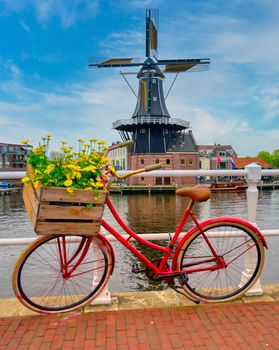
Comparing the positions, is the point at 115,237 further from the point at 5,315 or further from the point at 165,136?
the point at 165,136

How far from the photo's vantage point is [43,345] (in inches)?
74.2

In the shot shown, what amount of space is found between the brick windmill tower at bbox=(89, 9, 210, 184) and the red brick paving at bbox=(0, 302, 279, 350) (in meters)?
36.3

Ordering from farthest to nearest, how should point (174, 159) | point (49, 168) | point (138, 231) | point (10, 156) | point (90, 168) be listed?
point (10, 156)
point (174, 159)
point (138, 231)
point (90, 168)
point (49, 168)

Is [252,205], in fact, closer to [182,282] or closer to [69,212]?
[182,282]

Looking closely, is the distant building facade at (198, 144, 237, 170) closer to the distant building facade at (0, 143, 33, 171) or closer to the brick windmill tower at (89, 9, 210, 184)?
the brick windmill tower at (89, 9, 210, 184)

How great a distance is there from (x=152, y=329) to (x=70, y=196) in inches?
40.0

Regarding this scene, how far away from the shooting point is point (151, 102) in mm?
38969

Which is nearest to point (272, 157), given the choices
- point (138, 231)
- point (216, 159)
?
point (216, 159)

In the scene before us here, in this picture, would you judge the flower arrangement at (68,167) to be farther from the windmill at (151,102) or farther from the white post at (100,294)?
the windmill at (151,102)

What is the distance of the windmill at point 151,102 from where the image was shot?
38.6 metres

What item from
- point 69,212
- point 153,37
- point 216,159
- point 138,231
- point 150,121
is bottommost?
point 138,231

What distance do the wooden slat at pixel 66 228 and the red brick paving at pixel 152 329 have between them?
646 mm

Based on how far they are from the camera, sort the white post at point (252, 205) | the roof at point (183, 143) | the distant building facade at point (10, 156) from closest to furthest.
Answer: the white post at point (252, 205) → the roof at point (183, 143) → the distant building facade at point (10, 156)

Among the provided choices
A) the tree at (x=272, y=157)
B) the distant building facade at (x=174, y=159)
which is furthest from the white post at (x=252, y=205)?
the tree at (x=272, y=157)
